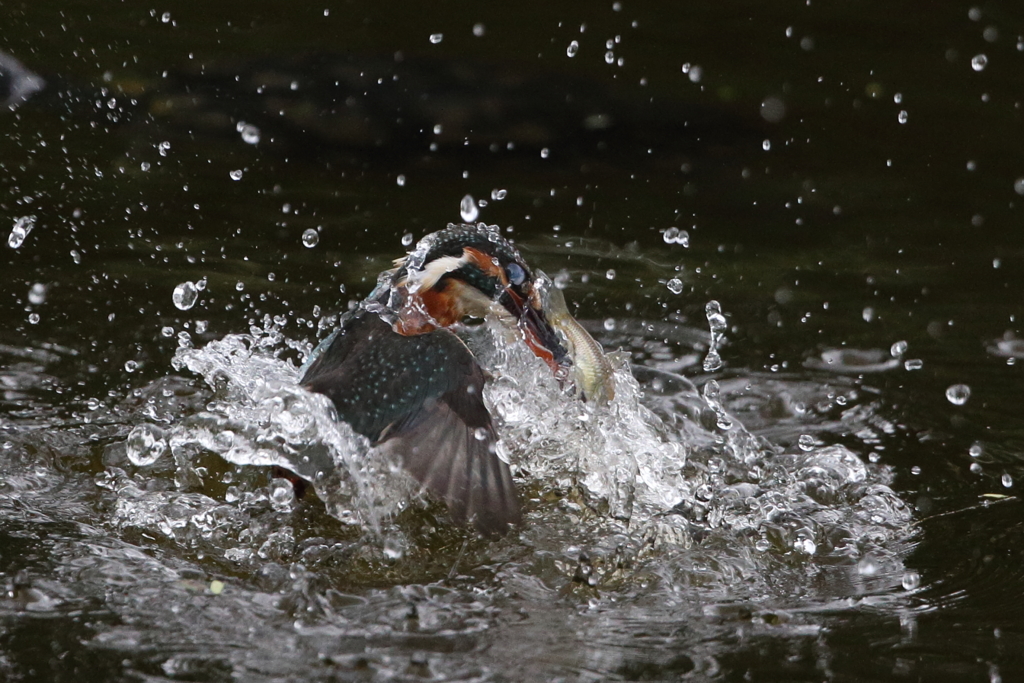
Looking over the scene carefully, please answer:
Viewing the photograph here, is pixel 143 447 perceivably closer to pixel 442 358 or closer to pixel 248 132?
pixel 442 358

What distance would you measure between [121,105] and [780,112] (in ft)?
10.8

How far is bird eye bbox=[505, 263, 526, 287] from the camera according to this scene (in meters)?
2.95

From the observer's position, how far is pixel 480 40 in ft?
19.3

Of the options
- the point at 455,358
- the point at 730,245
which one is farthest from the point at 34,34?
the point at 455,358

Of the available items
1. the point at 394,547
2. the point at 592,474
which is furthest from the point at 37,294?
the point at 592,474

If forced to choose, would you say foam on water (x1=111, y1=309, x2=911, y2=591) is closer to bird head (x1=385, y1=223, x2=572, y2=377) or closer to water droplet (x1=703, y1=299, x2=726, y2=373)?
bird head (x1=385, y1=223, x2=572, y2=377)

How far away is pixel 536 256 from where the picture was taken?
15.4 feet

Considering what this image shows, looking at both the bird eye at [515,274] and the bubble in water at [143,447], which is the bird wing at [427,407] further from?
the bubble in water at [143,447]

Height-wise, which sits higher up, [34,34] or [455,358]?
[34,34]

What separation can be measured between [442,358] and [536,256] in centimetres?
186

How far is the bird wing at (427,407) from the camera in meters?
2.68

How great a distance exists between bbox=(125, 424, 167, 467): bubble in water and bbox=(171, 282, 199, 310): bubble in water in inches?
38.5

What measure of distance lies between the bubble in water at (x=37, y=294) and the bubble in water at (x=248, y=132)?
168 centimetres

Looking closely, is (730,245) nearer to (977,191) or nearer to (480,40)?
(977,191)
